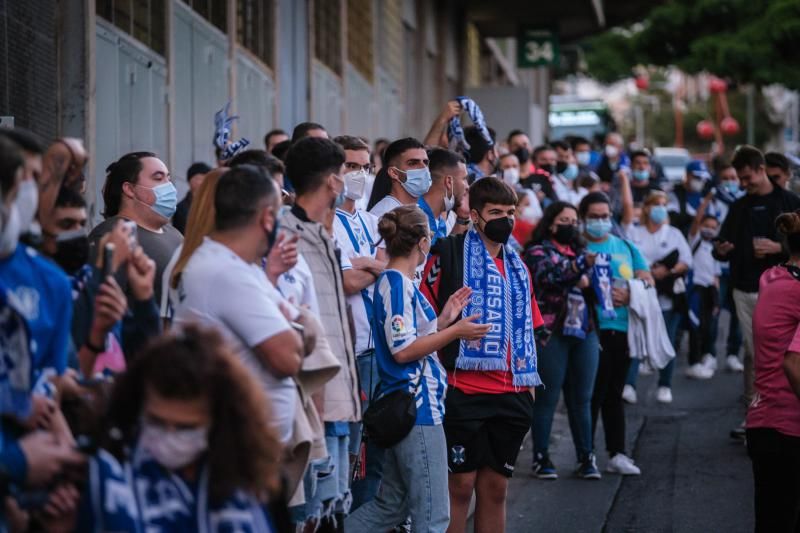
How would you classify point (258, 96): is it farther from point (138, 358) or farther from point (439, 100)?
point (439, 100)

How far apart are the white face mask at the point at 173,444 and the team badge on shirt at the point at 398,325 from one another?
315cm

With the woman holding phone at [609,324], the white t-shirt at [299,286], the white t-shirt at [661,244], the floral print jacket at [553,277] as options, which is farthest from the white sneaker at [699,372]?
the white t-shirt at [299,286]

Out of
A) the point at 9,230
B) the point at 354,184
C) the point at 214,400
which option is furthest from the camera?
the point at 354,184

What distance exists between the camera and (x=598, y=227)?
10883 millimetres

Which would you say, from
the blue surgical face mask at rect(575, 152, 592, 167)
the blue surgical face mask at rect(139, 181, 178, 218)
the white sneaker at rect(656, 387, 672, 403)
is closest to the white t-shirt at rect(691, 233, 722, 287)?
the white sneaker at rect(656, 387, 672, 403)

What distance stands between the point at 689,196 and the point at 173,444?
14.3 metres

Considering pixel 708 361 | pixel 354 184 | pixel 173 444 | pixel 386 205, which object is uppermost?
Result: pixel 354 184

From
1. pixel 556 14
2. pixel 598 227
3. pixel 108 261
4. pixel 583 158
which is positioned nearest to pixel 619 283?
pixel 598 227

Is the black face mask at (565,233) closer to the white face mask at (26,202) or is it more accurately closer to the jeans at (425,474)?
the jeans at (425,474)

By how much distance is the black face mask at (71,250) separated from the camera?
4.79 metres

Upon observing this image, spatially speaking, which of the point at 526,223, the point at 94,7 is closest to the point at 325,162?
the point at 94,7

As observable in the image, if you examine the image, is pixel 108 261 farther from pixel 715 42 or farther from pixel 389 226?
pixel 715 42

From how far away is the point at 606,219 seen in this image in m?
10.9

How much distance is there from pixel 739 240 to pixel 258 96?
559 centimetres
